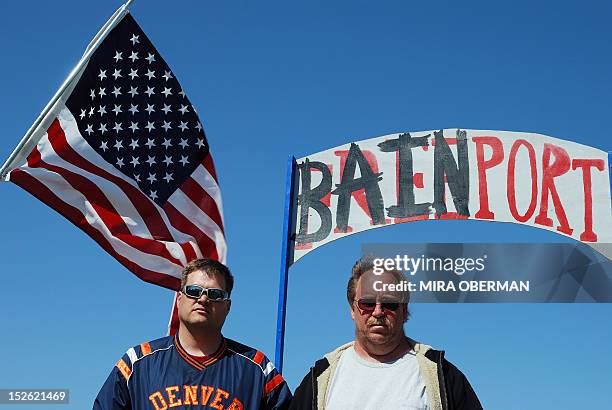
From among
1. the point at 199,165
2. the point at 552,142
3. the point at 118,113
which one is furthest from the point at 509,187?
the point at 118,113

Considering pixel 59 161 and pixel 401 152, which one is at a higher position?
pixel 401 152

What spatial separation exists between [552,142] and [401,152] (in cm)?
164

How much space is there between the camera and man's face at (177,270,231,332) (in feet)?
14.6

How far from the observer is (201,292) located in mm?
4461

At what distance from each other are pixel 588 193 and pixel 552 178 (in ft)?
1.32

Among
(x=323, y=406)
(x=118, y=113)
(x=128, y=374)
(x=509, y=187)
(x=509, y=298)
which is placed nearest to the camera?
(x=323, y=406)

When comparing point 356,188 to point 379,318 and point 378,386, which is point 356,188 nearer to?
point 379,318

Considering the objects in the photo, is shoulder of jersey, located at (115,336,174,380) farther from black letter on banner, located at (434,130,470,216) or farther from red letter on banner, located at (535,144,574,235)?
red letter on banner, located at (535,144,574,235)

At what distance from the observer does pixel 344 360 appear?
4.27 m

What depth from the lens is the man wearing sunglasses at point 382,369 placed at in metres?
4.03

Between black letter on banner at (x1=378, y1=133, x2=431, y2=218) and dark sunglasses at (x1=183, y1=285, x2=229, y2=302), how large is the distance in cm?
402

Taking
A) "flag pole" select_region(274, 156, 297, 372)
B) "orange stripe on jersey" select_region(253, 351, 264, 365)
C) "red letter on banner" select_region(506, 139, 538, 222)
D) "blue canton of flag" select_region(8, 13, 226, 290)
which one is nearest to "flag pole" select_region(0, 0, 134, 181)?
"blue canton of flag" select_region(8, 13, 226, 290)

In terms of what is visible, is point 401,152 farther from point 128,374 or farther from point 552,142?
point 128,374

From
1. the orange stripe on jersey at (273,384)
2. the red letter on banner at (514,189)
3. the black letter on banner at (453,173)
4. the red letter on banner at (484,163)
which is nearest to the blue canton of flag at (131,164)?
the black letter on banner at (453,173)
